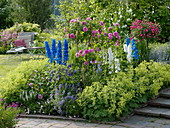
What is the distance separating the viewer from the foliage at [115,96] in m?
4.66

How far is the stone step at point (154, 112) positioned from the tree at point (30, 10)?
16.0 m

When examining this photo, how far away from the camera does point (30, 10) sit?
20094 mm

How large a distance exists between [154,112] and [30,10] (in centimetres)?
1645

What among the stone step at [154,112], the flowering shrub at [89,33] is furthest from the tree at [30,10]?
the stone step at [154,112]

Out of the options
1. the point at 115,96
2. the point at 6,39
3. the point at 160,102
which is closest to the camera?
the point at 115,96

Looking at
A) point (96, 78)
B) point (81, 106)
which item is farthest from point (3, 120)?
point (96, 78)

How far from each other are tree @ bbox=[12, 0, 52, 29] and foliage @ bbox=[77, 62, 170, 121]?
15.6 m

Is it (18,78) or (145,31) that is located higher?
(145,31)

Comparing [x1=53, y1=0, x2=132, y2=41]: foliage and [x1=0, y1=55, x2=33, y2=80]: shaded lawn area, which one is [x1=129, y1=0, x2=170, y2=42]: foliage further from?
[x1=0, y1=55, x2=33, y2=80]: shaded lawn area

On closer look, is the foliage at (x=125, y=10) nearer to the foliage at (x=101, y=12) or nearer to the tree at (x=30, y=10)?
the foliage at (x=101, y=12)

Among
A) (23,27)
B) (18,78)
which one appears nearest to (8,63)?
(18,78)

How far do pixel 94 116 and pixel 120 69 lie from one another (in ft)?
4.69

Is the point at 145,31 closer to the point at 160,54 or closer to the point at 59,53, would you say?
the point at 160,54

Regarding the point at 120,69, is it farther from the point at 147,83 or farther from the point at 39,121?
the point at 39,121
